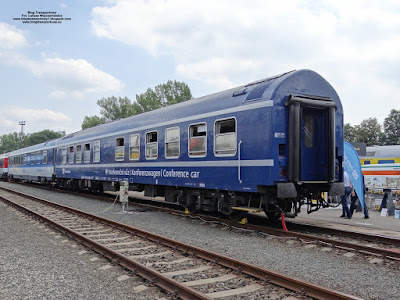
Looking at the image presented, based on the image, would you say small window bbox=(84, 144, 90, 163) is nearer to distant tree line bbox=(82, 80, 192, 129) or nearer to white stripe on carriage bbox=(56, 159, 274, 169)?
white stripe on carriage bbox=(56, 159, 274, 169)

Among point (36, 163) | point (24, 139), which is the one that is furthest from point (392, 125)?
point (24, 139)

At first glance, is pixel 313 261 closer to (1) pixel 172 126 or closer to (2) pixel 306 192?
(2) pixel 306 192

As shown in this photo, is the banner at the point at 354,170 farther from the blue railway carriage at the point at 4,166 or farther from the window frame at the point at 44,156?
the blue railway carriage at the point at 4,166

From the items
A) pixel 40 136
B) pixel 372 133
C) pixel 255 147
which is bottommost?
pixel 255 147

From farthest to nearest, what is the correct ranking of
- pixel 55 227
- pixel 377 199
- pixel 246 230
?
pixel 377 199, pixel 55 227, pixel 246 230

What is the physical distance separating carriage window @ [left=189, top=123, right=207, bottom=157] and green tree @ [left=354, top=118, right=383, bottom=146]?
6236 centimetres

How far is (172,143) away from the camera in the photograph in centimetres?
1105

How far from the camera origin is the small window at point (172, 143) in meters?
10.8

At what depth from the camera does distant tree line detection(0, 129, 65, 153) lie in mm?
124525

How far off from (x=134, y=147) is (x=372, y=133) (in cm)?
6341

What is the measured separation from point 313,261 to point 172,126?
645 cm

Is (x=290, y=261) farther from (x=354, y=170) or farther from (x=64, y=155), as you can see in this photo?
(x=64, y=155)

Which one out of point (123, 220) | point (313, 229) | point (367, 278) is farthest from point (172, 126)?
point (367, 278)

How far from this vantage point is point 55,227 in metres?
9.11
